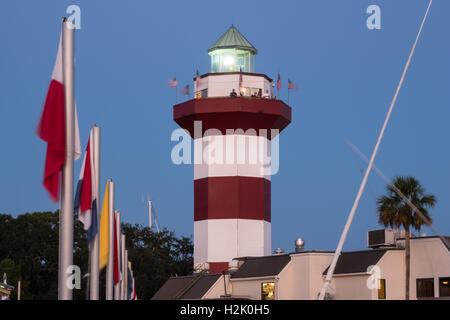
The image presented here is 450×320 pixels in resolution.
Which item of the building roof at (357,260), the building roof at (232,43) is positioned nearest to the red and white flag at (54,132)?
the building roof at (357,260)

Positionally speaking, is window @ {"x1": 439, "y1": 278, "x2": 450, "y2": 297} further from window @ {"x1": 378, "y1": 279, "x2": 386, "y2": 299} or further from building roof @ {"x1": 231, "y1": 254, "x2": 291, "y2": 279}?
building roof @ {"x1": 231, "y1": 254, "x2": 291, "y2": 279}

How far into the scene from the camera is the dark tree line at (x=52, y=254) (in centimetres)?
8569

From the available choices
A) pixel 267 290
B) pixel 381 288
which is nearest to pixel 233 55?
pixel 267 290

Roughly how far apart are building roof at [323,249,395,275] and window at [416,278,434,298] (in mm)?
2730

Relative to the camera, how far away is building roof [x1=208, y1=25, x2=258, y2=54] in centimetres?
7325

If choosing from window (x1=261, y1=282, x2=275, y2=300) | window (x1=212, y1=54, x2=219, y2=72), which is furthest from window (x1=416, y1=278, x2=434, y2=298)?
window (x1=212, y1=54, x2=219, y2=72)

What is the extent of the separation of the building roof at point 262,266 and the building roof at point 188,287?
1819 millimetres

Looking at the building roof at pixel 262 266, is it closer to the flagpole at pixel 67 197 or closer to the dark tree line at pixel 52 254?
the dark tree line at pixel 52 254

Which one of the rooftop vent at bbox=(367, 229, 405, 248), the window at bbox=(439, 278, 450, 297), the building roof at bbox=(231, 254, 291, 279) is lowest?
the window at bbox=(439, 278, 450, 297)

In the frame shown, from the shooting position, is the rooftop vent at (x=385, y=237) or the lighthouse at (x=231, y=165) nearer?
the rooftop vent at (x=385, y=237)

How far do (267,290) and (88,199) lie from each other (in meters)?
38.7

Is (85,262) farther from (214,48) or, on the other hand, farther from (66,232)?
(66,232)

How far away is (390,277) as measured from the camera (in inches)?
2315

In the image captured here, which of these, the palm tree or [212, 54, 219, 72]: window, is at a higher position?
[212, 54, 219, 72]: window
